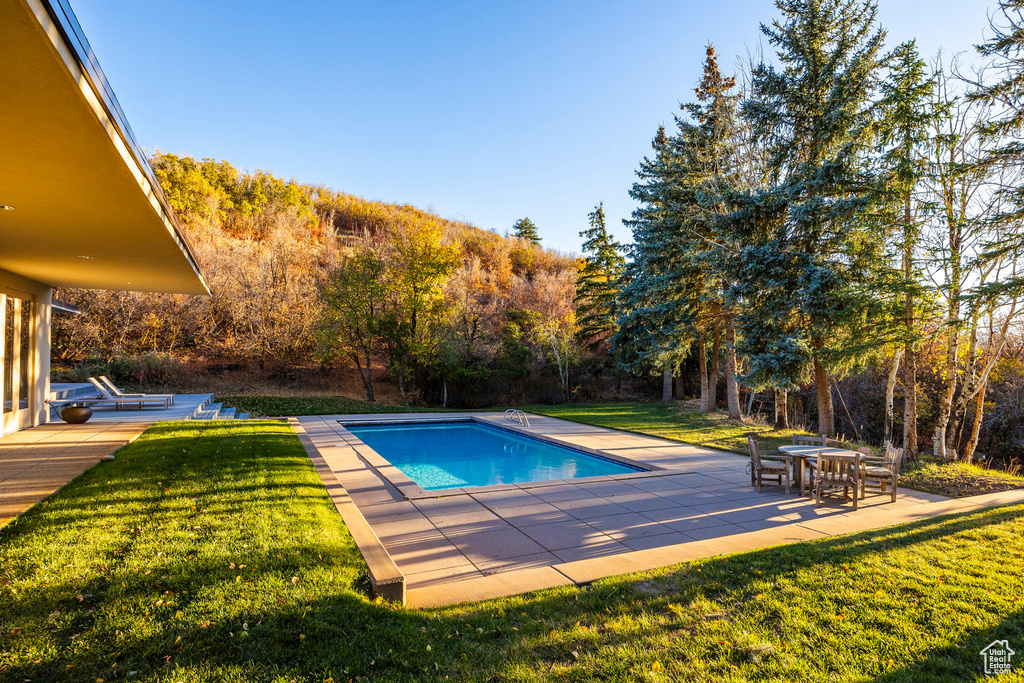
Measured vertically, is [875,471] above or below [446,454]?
above

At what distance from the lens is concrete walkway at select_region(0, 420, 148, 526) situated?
5387 millimetres

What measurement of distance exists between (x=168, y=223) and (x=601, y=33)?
41.6 feet

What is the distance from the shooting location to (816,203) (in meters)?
10.8

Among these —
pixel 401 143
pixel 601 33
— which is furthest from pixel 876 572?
pixel 401 143

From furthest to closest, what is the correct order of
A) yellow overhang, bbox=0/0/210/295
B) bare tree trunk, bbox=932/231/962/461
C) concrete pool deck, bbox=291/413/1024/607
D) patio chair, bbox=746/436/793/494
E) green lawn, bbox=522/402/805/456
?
1. green lawn, bbox=522/402/805/456
2. bare tree trunk, bbox=932/231/962/461
3. patio chair, bbox=746/436/793/494
4. concrete pool deck, bbox=291/413/1024/607
5. yellow overhang, bbox=0/0/210/295

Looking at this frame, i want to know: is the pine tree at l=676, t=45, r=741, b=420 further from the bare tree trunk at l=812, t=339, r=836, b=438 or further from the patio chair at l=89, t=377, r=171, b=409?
the patio chair at l=89, t=377, r=171, b=409

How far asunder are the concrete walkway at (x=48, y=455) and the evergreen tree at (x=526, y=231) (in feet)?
134

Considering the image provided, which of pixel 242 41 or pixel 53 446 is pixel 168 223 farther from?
pixel 242 41

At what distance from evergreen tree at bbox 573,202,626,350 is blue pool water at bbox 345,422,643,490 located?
9.98 meters

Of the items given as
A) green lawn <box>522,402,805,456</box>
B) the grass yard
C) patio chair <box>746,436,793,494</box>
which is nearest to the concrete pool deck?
patio chair <box>746,436,793,494</box>

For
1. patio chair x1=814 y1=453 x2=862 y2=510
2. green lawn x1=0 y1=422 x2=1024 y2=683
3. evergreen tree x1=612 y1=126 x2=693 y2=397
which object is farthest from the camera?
evergreen tree x1=612 y1=126 x2=693 y2=397

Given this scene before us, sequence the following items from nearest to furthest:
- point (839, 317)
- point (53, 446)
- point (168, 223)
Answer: point (168, 223) → point (53, 446) → point (839, 317)

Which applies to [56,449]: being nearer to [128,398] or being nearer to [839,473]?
Answer: [128,398]

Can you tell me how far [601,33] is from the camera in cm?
1413
